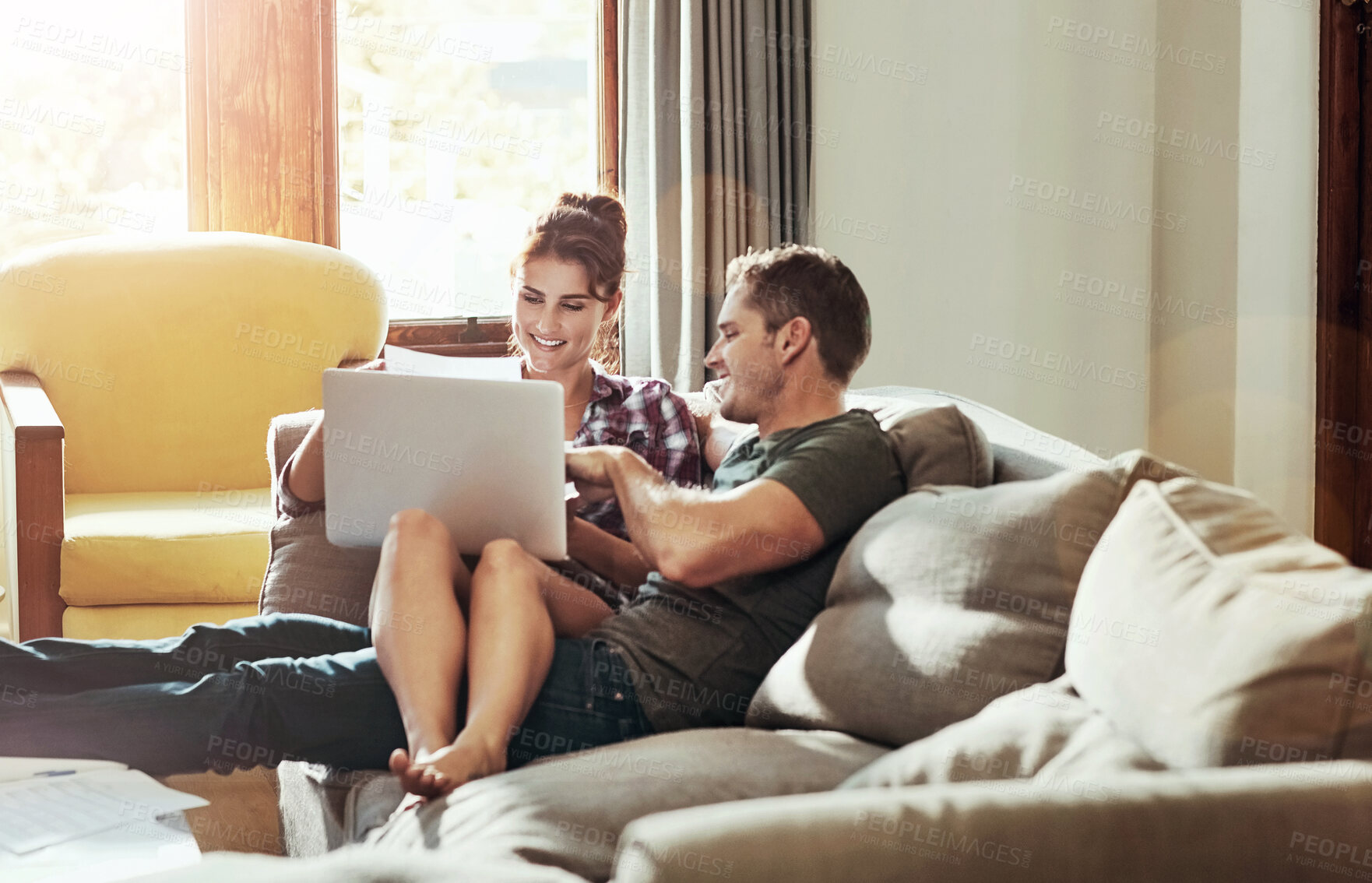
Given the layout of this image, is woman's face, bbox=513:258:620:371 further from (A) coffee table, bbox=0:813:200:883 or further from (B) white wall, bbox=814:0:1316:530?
(B) white wall, bbox=814:0:1316:530

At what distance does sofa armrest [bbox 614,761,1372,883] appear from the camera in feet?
2.41

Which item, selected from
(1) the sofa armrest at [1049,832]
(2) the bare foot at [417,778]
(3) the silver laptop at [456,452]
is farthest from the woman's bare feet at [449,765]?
(1) the sofa armrest at [1049,832]

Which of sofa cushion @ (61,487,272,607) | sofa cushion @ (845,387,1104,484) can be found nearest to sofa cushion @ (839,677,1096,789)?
sofa cushion @ (845,387,1104,484)

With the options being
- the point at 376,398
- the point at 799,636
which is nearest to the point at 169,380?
the point at 376,398

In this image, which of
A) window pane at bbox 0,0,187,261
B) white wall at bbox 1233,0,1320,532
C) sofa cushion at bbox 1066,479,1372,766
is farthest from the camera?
window pane at bbox 0,0,187,261

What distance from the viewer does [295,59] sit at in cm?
332

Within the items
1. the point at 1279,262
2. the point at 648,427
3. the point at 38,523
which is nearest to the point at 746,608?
the point at 648,427

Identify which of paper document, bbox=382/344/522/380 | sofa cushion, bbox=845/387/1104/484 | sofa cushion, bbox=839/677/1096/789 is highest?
paper document, bbox=382/344/522/380

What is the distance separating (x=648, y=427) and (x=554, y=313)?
0.82 ft

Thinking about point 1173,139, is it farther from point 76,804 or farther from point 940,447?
point 76,804

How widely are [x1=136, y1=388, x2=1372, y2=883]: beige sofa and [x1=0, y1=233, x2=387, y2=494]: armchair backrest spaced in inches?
62.3

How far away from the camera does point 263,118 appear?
3.31 metres

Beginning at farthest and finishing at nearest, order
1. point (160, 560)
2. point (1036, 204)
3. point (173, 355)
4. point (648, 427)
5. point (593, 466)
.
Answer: point (1036, 204)
point (173, 355)
point (160, 560)
point (648, 427)
point (593, 466)

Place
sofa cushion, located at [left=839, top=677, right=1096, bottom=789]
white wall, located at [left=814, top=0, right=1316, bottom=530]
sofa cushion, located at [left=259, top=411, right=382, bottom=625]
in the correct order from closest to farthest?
sofa cushion, located at [left=839, top=677, right=1096, bottom=789]
sofa cushion, located at [left=259, top=411, right=382, bottom=625]
white wall, located at [left=814, top=0, right=1316, bottom=530]
